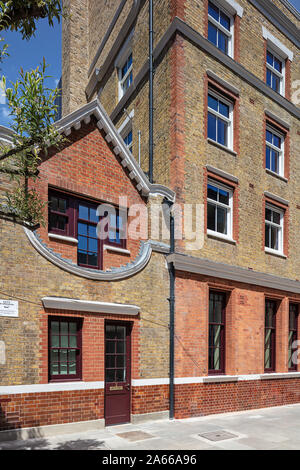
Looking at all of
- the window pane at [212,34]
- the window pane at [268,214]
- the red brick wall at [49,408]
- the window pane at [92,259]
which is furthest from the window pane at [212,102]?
the red brick wall at [49,408]

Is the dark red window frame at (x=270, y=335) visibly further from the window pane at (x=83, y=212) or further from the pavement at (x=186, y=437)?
the window pane at (x=83, y=212)

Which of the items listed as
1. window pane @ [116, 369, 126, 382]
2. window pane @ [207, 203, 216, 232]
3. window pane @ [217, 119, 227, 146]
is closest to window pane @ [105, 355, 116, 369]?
window pane @ [116, 369, 126, 382]

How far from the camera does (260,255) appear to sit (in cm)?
1596

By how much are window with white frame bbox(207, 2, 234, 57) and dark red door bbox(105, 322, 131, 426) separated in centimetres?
1078

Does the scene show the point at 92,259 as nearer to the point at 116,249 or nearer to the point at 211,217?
the point at 116,249

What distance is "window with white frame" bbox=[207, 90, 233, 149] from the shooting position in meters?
14.9

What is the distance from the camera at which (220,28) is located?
1566 centimetres

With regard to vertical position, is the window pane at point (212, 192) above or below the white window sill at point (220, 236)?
above

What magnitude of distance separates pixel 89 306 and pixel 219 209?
→ 21.2 ft

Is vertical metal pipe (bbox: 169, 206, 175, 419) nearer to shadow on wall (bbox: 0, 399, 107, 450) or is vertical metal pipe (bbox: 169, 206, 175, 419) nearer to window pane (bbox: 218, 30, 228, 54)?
shadow on wall (bbox: 0, 399, 107, 450)

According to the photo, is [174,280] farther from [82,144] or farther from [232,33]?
[232,33]

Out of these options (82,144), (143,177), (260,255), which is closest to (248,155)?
(260,255)

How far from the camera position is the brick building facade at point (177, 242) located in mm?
9812

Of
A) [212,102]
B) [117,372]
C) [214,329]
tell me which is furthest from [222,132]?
[117,372]
